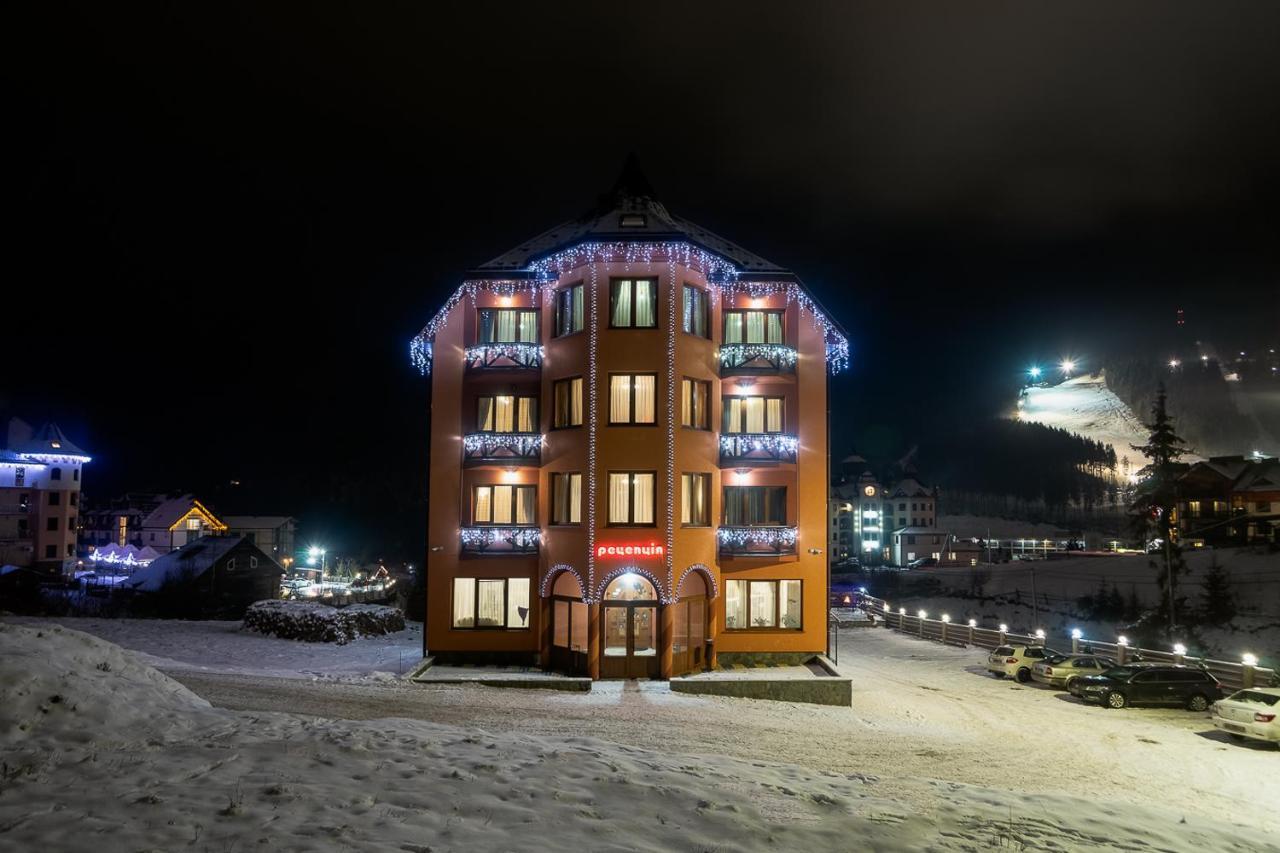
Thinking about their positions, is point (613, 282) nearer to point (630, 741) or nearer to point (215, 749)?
point (630, 741)

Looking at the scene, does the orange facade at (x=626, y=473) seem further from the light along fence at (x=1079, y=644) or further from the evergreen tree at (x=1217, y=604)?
the evergreen tree at (x=1217, y=604)

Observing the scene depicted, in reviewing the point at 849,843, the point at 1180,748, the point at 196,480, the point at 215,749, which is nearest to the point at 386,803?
the point at 215,749

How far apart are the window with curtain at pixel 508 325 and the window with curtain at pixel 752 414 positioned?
783 cm

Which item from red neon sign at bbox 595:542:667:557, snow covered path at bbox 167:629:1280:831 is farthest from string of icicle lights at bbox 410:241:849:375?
snow covered path at bbox 167:629:1280:831

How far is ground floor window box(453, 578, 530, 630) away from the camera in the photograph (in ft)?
94.9

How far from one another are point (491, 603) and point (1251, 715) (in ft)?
74.1

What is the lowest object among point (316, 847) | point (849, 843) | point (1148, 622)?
point (1148, 622)

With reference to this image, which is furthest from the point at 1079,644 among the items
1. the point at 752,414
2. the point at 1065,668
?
the point at 752,414

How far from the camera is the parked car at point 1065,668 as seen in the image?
28797 millimetres

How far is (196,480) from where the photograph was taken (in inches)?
5399

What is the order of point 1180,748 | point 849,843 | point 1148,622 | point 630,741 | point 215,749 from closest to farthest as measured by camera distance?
point 849,843 < point 215,749 < point 630,741 < point 1180,748 < point 1148,622

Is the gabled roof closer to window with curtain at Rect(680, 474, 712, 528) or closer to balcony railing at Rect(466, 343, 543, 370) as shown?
balcony railing at Rect(466, 343, 543, 370)

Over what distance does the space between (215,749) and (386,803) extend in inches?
Result: 127

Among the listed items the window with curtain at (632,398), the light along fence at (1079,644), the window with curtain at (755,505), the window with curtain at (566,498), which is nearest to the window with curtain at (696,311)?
the window with curtain at (632,398)
